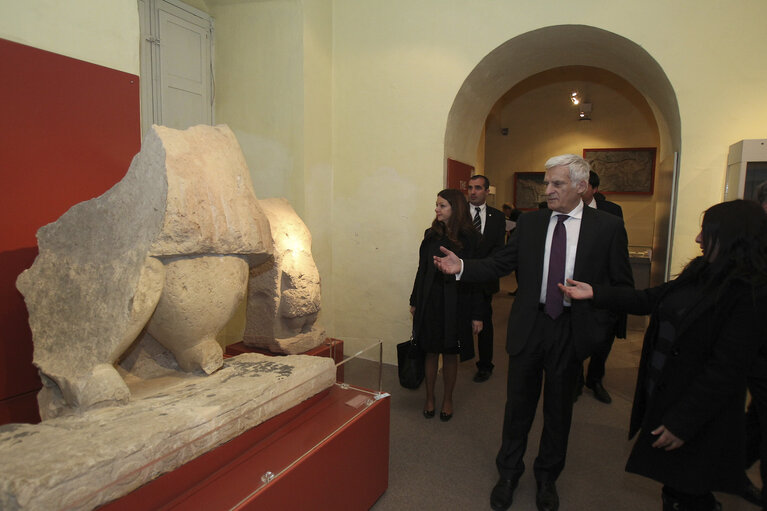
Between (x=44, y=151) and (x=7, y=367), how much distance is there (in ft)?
3.48

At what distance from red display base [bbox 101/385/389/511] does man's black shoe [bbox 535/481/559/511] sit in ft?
3.03

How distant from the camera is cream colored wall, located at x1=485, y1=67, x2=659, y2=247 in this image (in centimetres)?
851

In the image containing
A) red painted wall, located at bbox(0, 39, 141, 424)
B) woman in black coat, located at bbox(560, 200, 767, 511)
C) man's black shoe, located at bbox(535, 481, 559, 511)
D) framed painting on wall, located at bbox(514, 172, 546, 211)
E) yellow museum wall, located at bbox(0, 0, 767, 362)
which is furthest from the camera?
framed painting on wall, located at bbox(514, 172, 546, 211)

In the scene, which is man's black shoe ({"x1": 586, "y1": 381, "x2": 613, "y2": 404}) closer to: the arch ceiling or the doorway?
the arch ceiling

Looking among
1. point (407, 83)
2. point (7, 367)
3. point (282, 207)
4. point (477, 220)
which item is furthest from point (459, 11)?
point (7, 367)

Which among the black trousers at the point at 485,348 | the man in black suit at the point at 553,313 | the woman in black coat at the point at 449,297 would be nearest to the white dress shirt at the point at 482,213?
the woman in black coat at the point at 449,297

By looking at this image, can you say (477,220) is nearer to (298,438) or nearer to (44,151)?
(298,438)

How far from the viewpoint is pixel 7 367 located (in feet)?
7.05

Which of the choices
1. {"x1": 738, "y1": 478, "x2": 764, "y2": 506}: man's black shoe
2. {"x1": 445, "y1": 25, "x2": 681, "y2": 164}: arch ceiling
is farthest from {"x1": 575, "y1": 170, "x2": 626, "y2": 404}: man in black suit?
{"x1": 738, "y1": 478, "x2": 764, "y2": 506}: man's black shoe

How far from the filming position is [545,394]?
259cm

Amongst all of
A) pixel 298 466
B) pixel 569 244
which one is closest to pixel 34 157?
pixel 298 466

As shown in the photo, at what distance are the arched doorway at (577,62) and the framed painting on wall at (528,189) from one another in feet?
13.9

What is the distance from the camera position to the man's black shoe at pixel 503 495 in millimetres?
2643

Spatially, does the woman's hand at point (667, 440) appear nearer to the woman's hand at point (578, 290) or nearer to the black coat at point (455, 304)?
the woman's hand at point (578, 290)
